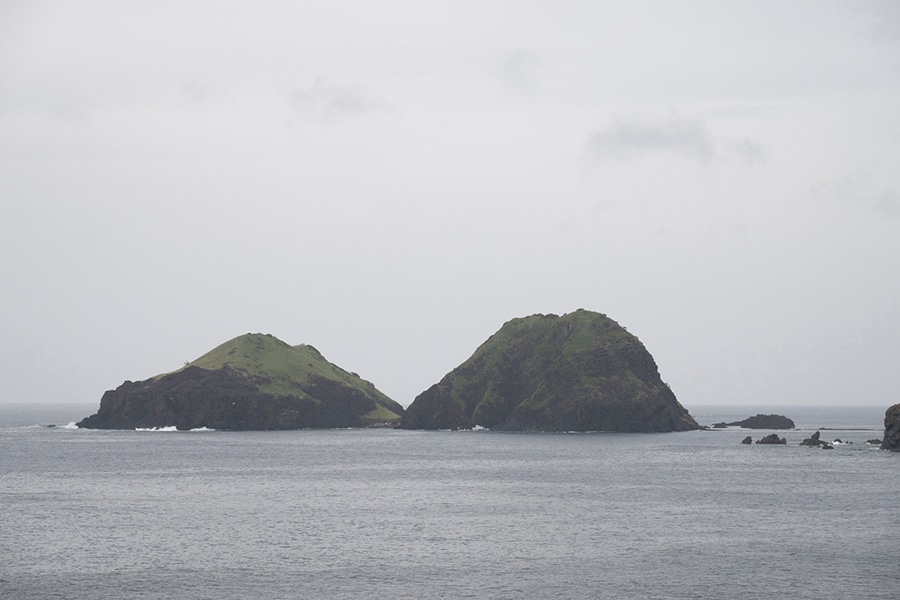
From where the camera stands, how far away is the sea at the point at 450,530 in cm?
6956

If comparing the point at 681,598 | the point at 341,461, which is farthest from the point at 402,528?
the point at 341,461

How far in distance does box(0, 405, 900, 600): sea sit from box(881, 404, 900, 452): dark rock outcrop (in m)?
27.7

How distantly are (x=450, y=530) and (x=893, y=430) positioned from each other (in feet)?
413

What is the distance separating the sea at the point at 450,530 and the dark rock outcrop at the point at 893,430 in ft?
90.9

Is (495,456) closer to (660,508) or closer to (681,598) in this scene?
(660,508)

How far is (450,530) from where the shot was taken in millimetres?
91688

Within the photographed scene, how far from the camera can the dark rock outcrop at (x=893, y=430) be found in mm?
182200

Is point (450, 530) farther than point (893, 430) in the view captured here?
No

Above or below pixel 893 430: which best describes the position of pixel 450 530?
below

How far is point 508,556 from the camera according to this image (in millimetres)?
79375

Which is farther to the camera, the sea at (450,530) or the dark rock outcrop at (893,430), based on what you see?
the dark rock outcrop at (893,430)

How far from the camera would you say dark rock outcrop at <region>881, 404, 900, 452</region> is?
598ft

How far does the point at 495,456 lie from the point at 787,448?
220 ft

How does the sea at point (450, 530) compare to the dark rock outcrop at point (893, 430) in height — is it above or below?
below
